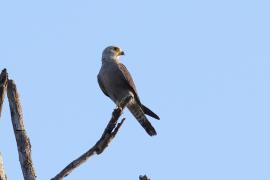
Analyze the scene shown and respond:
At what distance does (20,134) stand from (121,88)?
5097 millimetres

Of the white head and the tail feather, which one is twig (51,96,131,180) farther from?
the white head

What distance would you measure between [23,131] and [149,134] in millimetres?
4587

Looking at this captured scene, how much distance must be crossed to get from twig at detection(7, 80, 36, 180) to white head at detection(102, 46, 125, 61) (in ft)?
18.3

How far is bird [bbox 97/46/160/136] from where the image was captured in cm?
936

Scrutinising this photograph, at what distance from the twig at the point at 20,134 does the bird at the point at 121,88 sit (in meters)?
4.49

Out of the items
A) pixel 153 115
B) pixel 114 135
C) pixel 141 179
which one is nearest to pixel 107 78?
pixel 153 115

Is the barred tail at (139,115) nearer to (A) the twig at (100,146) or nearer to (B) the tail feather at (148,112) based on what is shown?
(B) the tail feather at (148,112)

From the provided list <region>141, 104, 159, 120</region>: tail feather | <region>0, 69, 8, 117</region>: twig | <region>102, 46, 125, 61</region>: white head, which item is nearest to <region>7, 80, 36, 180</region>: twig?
<region>0, 69, 8, 117</region>: twig

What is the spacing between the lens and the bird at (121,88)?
30.7 feet

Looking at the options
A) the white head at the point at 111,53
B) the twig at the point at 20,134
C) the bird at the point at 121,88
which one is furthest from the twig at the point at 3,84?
the white head at the point at 111,53

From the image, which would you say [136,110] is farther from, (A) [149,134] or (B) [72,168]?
(B) [72,168]

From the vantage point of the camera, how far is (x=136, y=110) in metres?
9.47

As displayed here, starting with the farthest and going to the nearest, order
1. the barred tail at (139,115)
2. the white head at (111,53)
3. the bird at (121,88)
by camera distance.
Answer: the white head at (111,53) → the bird at (121,88) → the barred tail at (139,115)

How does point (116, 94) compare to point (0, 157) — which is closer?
point (0, 157)
